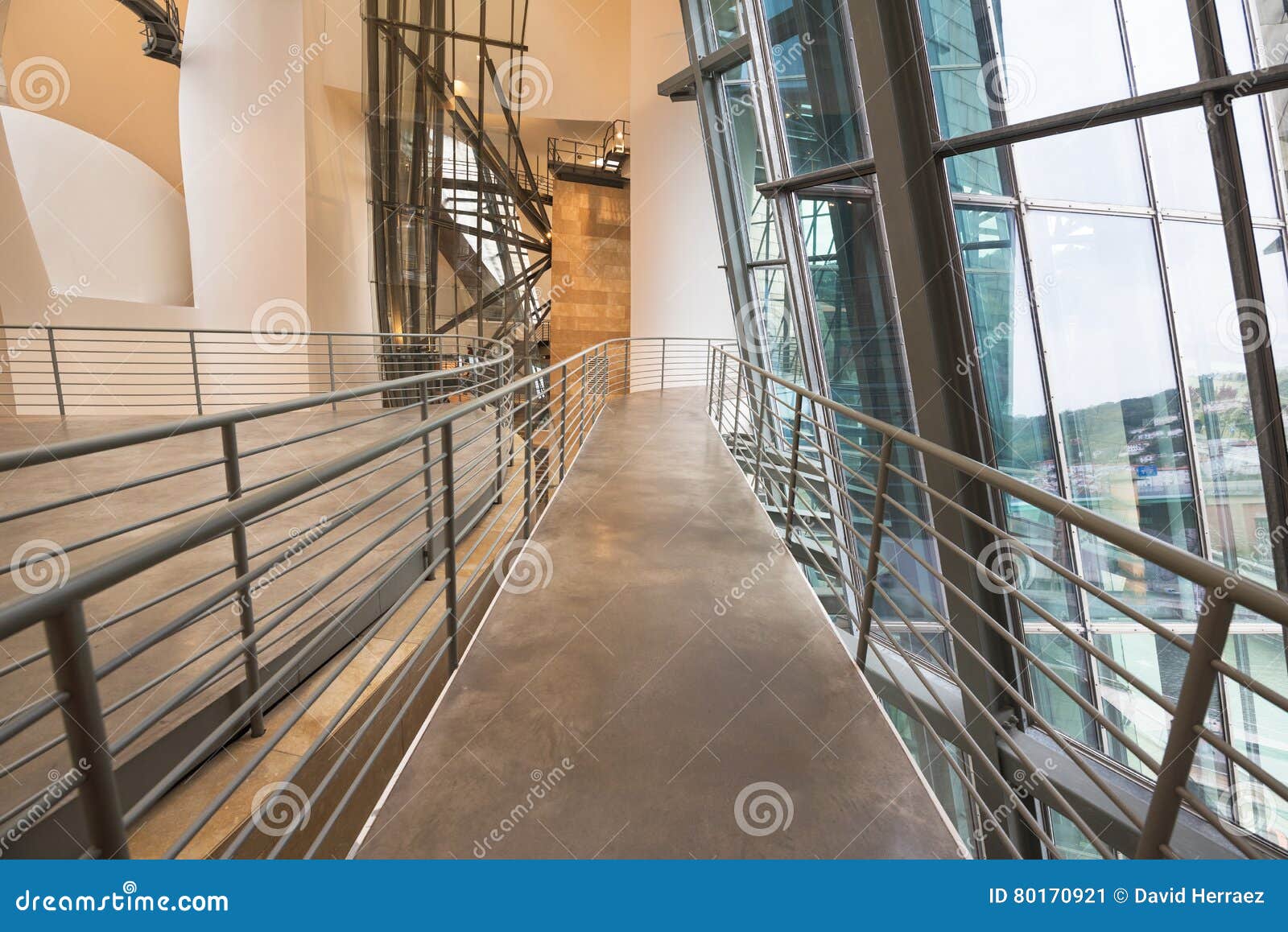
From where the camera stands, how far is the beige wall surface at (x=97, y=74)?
439 inches

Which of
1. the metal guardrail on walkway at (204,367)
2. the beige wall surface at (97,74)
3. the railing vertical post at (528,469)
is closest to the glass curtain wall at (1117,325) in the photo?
the railing vertical post at (528,469)

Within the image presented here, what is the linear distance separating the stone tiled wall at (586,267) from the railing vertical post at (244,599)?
1031cm

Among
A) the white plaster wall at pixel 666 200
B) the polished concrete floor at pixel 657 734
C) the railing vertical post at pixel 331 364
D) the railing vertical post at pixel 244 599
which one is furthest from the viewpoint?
the white plaster wall at pixel 666 200

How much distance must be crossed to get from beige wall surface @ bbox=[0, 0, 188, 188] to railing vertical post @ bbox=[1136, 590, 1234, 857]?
15225 mm

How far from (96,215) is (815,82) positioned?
909cm

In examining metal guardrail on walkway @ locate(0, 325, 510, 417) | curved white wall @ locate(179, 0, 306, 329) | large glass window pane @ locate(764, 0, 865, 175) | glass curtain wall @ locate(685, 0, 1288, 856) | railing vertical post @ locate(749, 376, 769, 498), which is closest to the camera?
glass curtain wall @ locate(685, 0, 1288, 856)

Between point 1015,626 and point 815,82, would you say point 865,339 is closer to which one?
point 815,82

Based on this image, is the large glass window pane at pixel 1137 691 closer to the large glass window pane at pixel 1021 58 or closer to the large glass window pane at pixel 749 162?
the large glass window pane at pixel 1021 58

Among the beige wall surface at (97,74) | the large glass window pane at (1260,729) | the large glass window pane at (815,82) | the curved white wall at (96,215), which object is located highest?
the beige wall surface at (97,74)

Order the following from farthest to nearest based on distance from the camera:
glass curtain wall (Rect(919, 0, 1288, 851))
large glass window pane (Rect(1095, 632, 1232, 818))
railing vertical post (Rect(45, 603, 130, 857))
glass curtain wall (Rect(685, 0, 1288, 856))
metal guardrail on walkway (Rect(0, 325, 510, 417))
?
1. metal guardrail on walkway (Rect(0, 325, 510, 417))
2. large glass window pane (Rect(1095, 632, 1232, 818))
3. glass curtain wall (Rect(919, 0, 1288, 851))
4. glass curtain wall (Rect(685, 0, 1288, 856))
5. railing vertical post (Rect(45, 603, 130, 857))

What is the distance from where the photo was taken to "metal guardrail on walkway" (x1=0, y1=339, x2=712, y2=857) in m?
0.81

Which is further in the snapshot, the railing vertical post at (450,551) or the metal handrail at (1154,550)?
the railing vertical post at (450,551)

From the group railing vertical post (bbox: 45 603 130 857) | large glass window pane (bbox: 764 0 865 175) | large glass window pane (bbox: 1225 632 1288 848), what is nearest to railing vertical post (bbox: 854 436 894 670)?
railing vertical post (bbox: 45 603 130 857)

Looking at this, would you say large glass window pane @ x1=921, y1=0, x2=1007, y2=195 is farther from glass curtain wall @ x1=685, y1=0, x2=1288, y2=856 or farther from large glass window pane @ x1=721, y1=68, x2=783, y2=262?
large glass window pane @ x1=721, y1=68, x2=783, y2=262
